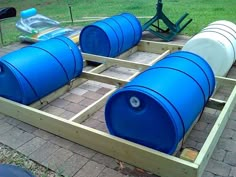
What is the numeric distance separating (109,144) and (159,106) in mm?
715

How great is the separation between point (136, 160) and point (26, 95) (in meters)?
1.65

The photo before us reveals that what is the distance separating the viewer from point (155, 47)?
5.71 m

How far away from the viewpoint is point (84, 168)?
→ 2.83 meters

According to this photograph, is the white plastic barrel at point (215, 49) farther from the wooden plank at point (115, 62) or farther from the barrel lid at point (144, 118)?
the barrel lid at point (144, 118)

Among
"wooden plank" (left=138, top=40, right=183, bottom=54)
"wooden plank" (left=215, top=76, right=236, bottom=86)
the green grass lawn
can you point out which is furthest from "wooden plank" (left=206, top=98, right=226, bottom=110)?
the green grass lawn

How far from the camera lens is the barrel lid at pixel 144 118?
2.54 meters

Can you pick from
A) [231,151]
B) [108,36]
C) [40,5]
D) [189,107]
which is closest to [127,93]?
[189,107]

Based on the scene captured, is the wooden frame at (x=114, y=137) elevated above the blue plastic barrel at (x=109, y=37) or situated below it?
below

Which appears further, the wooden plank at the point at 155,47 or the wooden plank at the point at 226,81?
the wooden plank at the point at 155,47

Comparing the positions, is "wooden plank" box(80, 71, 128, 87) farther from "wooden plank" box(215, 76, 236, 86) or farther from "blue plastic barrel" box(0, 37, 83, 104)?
"wooden plank" box(215, 76, 236, 86)

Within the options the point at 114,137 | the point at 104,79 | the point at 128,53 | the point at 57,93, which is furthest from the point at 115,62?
the point at 114,137

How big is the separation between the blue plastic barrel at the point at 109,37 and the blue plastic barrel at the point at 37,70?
94 cm

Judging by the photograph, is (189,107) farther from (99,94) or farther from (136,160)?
(99,94)

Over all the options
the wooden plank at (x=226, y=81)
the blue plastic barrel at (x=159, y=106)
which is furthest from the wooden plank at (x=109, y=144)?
the wooden plank at (x=226, y=81)
